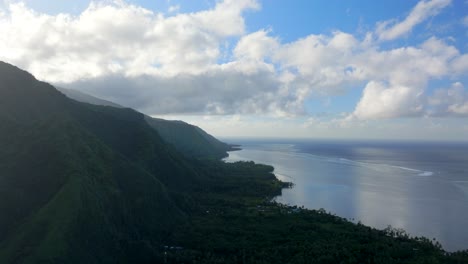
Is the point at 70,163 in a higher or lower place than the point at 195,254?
higher

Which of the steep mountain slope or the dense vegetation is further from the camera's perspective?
the dense vegetation

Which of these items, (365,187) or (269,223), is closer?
(269,223)

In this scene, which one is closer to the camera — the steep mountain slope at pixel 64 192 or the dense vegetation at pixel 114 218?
the steep mountain slope at pixel 64 192

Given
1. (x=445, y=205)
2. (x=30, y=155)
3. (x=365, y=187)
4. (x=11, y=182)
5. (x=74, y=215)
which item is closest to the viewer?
(x=74, y=215)

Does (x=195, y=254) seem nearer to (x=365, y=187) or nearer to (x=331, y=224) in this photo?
(x=331, y=224)

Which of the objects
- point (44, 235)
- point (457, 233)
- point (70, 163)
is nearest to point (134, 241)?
point (44, 235)
